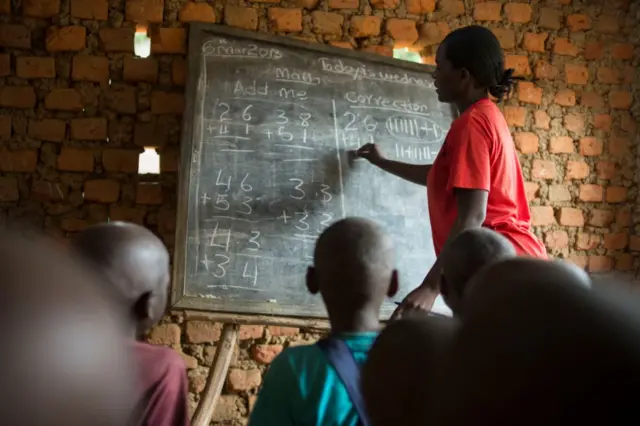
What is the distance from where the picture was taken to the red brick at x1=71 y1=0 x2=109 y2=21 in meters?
2.87

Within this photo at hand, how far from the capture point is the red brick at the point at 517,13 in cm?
329

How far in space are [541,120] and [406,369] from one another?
3210 mm

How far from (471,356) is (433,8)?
316cm

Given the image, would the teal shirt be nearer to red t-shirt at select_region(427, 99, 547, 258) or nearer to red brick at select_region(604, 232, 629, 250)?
red t-shirt at select_region(427, 99, 547, 258)

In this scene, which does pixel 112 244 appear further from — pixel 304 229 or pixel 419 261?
pixel 419 261

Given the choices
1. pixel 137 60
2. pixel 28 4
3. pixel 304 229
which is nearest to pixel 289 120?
pixel 304 229

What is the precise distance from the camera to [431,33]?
3189 mm

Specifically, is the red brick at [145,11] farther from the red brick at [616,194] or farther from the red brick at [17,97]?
the red brick at [616,194]

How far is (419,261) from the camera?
2.72 m

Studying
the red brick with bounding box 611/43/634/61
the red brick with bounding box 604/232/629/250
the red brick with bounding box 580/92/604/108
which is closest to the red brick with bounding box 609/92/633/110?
the red brick with bounding box 580/92/604/108

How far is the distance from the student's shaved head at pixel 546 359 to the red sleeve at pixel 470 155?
1.77m

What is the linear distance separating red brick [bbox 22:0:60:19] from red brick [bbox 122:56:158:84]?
344 mm

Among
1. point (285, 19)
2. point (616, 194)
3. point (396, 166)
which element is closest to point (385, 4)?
point (285, 19)

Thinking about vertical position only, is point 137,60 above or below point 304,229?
above
